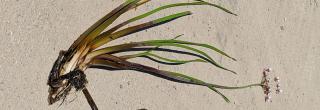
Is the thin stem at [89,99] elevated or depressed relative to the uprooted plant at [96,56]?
depressed

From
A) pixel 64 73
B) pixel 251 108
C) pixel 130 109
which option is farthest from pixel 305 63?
pixel 64 73

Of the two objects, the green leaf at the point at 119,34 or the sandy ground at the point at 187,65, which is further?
the green leaf at the point at 119,34

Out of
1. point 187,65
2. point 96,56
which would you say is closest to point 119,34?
point 96,56

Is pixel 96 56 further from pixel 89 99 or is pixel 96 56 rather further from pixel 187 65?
pixel 187 65

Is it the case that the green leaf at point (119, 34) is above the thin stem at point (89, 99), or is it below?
above

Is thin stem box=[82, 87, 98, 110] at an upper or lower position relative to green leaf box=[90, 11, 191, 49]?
lower

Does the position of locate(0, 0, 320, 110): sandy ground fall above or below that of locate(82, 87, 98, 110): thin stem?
above

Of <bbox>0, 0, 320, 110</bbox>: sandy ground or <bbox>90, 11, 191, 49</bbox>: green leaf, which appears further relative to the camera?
<bbox>90, 11, 191, 49</bbox>: green leaf

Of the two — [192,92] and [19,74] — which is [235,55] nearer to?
[192,92]
